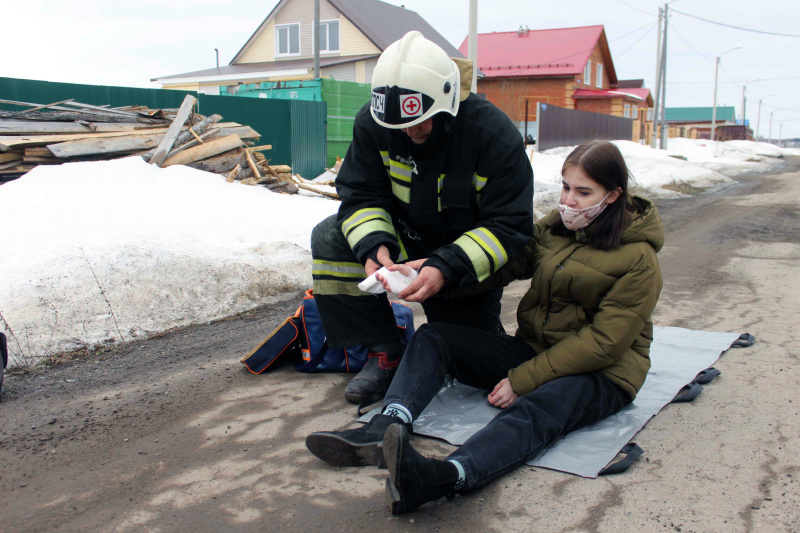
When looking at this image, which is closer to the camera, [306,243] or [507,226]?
[507,226]

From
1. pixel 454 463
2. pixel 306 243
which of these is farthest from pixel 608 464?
pixel 306 243

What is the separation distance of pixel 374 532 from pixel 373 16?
31846 mm

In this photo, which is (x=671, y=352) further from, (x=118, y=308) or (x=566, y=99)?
(x=566, y=99)

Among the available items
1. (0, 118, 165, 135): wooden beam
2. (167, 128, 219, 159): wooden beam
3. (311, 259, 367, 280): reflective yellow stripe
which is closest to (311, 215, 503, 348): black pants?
(311, 259, 367, 280): reflective yellow stripe

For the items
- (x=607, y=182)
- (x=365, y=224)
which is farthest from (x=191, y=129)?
(x=607, y=182)

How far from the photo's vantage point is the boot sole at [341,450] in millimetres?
2516

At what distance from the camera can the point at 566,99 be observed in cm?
3612

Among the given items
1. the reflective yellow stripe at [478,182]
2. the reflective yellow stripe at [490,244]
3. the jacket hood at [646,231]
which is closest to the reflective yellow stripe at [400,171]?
the reflective yellow stripe at [478,182]

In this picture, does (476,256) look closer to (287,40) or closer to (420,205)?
(420,205)

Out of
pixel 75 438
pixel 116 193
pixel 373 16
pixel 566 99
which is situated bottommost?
pixel 75 438

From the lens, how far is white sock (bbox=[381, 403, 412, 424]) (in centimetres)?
265

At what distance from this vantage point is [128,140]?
9.42 meters

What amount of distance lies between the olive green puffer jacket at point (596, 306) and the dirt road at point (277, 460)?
0.39m

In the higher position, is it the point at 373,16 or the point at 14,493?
the point at 373,16
